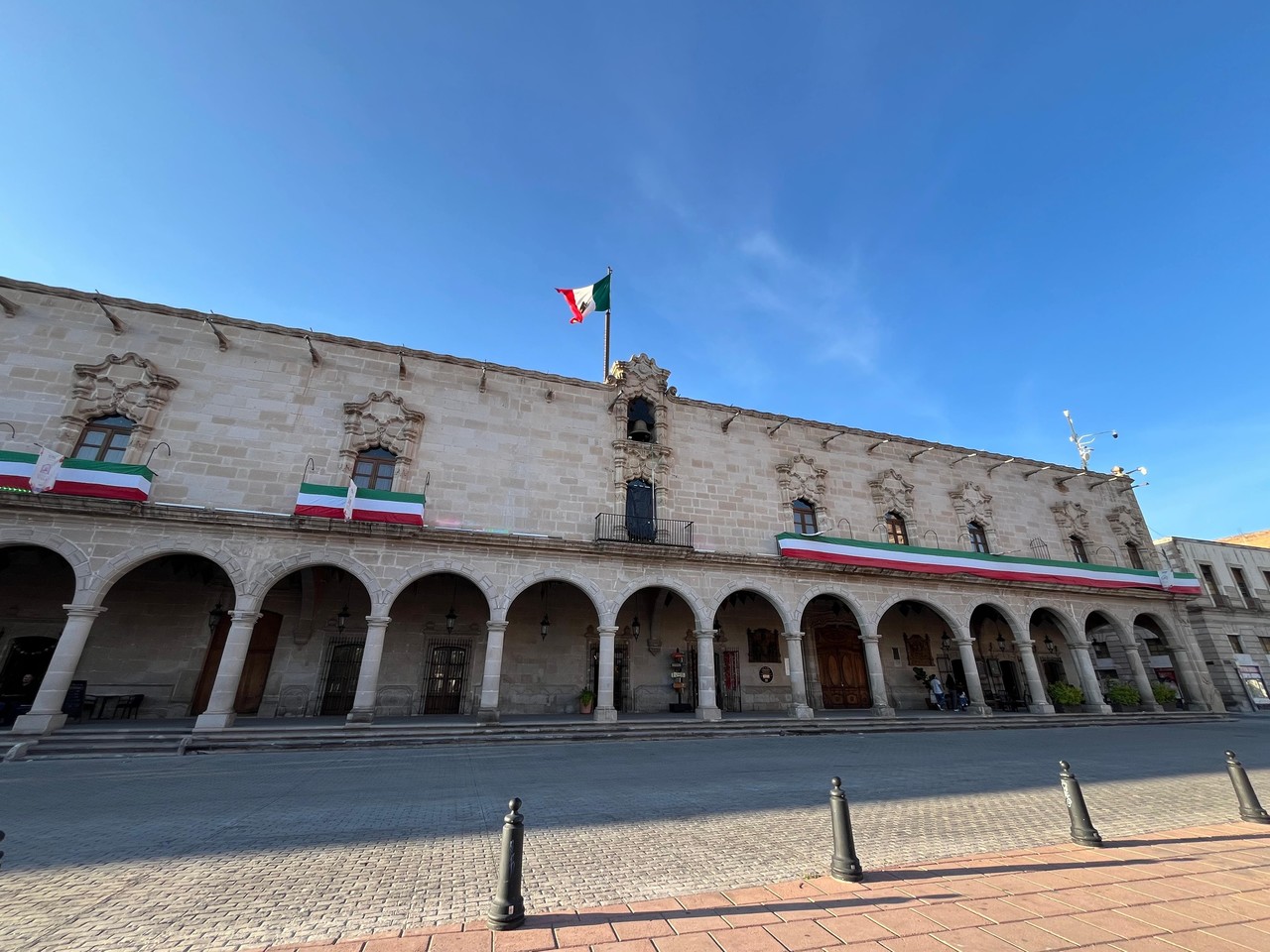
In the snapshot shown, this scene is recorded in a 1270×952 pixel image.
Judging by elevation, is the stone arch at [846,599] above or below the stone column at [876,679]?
above

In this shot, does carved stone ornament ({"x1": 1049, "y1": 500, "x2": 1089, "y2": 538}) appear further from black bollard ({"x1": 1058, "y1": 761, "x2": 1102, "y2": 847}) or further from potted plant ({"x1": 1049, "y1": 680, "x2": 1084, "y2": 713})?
black bollard ({"x1": 1058, "y1": 761, "x2": 1102, "y2": 847})

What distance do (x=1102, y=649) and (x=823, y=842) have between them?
98.3 feet

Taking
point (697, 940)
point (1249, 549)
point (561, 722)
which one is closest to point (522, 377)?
point (561, 722)

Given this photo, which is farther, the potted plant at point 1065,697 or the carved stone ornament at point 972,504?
the carved stone ornament at point 972,504

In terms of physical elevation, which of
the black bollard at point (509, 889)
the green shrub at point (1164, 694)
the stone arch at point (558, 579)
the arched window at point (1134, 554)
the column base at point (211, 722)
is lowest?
the black bollard at point (509, 889)

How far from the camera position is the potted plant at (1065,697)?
59.2 feet

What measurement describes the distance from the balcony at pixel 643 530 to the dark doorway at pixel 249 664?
9.75 meters

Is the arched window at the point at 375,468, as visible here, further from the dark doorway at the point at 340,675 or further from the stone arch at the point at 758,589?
the stone arch at the point at 758,589

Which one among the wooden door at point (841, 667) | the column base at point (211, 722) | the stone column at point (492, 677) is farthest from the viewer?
the wooden door at point (841, 667)

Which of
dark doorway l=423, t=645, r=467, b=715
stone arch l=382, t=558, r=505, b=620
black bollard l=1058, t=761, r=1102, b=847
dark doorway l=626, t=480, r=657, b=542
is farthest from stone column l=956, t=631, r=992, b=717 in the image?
dark doorway l=423, t=645, r=467, b=715

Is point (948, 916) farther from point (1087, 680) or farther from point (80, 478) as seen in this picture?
point (1087, 680)

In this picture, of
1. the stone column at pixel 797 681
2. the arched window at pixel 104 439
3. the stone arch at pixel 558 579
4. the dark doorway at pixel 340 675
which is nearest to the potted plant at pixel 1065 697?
the stone column at pixel 797 681

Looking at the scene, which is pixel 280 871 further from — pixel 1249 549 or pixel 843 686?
pixel 1249 549

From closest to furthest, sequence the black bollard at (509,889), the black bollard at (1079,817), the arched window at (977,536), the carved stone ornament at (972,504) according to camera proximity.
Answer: the black bollard at (509,889)
the black bollard at (1079,817)
the arched window at (977,536)
the carved stone ornament at (972,504)
